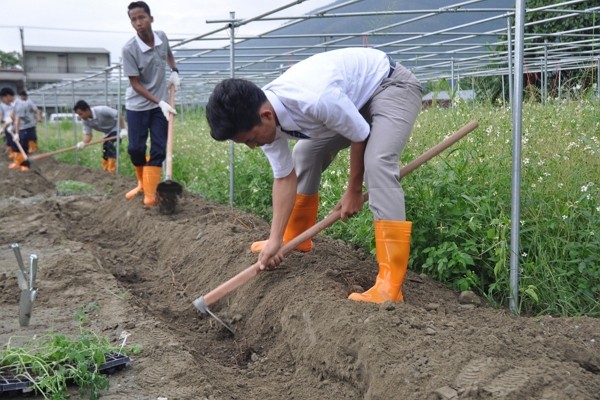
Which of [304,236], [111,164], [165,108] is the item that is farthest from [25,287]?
[111,164]

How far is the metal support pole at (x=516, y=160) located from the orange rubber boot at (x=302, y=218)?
4.41 ft

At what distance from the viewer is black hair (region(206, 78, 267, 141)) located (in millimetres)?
3246

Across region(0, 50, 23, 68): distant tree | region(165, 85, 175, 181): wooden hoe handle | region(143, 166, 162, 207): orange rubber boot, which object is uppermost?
region(0, 50, 23, 68): distant tree

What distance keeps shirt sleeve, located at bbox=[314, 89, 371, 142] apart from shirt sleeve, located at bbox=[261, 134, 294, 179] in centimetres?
42

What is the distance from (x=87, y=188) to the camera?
432 inches

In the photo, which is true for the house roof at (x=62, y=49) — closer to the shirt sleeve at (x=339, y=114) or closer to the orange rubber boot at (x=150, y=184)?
the orange rubber boot at (x=150, y=184)

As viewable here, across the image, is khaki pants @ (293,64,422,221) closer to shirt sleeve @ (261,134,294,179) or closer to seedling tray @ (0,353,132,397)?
shirt sleeve @ (261,134,294,179)

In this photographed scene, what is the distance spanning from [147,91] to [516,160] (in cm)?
460

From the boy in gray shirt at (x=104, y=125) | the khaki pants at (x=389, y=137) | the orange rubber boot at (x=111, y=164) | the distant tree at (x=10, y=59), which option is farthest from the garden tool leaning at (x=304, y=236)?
the distant tree at (x=10, y=59)

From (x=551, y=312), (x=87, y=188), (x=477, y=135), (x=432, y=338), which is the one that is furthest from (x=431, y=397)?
(x=87, y=188)

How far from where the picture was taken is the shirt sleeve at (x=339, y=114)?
3.39 metres

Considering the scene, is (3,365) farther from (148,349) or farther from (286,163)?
(286,163)

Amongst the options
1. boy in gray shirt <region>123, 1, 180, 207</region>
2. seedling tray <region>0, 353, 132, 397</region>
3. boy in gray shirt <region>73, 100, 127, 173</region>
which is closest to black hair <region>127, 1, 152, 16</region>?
boy in gray shirt <region>123, 1, 180, 207</region>

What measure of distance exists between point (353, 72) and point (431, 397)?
1.90 meters
